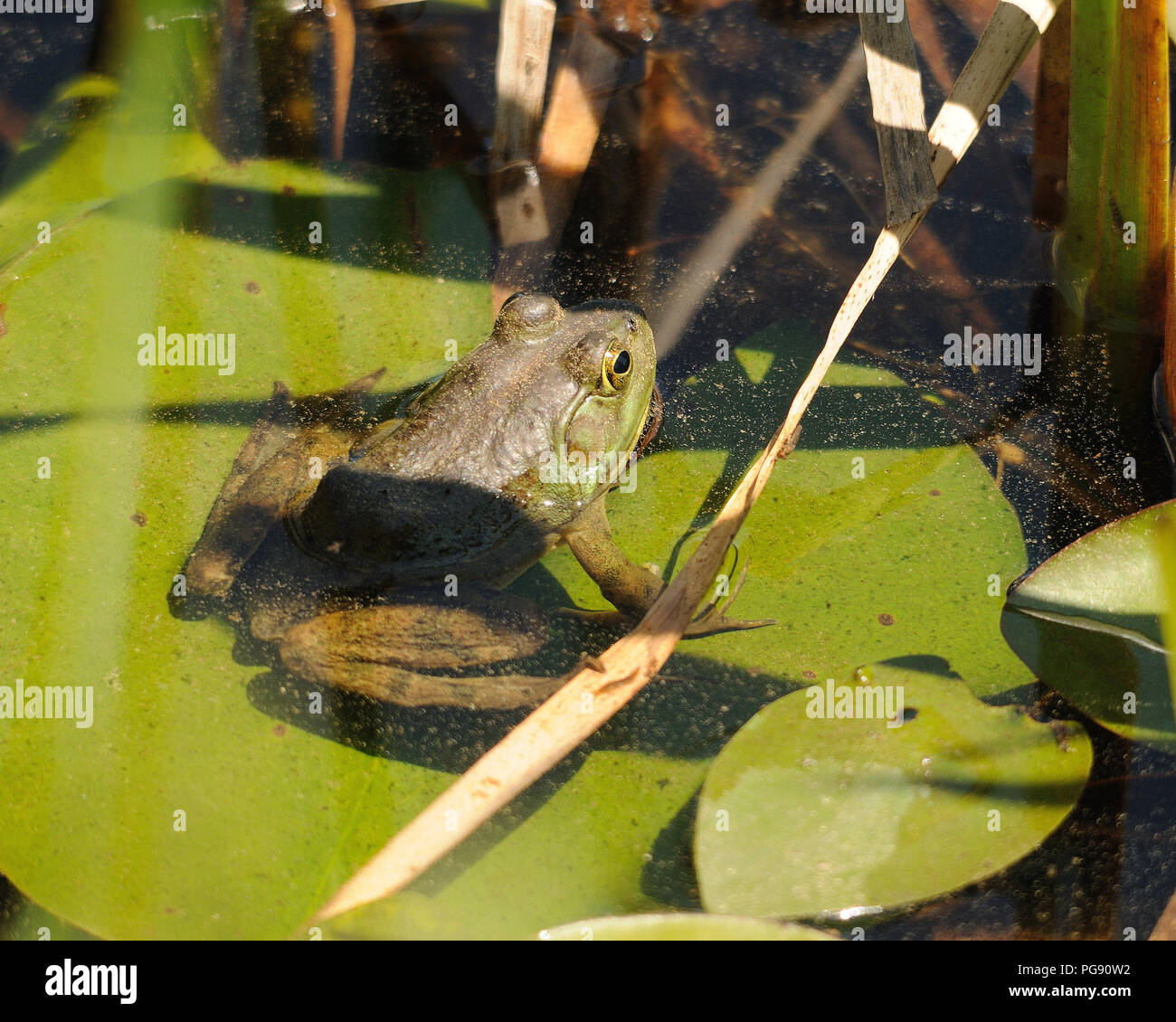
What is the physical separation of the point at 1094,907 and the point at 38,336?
3.83 m

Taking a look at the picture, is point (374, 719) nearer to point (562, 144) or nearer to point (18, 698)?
point (18, 698)

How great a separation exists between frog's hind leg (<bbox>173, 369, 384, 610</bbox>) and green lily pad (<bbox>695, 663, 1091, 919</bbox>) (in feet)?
5.30

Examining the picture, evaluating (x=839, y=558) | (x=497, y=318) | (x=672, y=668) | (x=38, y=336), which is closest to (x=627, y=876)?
(x=672, y=668)

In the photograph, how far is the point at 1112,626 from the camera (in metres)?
2.49

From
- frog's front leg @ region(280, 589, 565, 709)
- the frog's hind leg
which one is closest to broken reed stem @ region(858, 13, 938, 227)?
frog's front leg @ region(280, 589, 565, 709)

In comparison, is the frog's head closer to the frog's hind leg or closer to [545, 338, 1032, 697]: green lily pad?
[545, 338, 1032, 697]: green lily pad

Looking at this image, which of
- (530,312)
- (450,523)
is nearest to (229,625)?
(450,523)

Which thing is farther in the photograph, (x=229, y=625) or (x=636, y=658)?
(x=229, y=625)

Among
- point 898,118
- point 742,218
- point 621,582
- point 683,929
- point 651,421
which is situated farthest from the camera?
point 742,218

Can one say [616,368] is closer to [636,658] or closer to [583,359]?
[583,359]

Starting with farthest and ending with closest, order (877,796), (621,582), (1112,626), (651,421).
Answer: (651,421) < (621,582) < (1112,626) < (877,796)

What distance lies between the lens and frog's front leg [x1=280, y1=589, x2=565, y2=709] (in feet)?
8.71

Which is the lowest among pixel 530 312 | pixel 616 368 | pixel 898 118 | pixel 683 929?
pixel 683 929

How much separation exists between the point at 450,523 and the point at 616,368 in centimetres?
78
